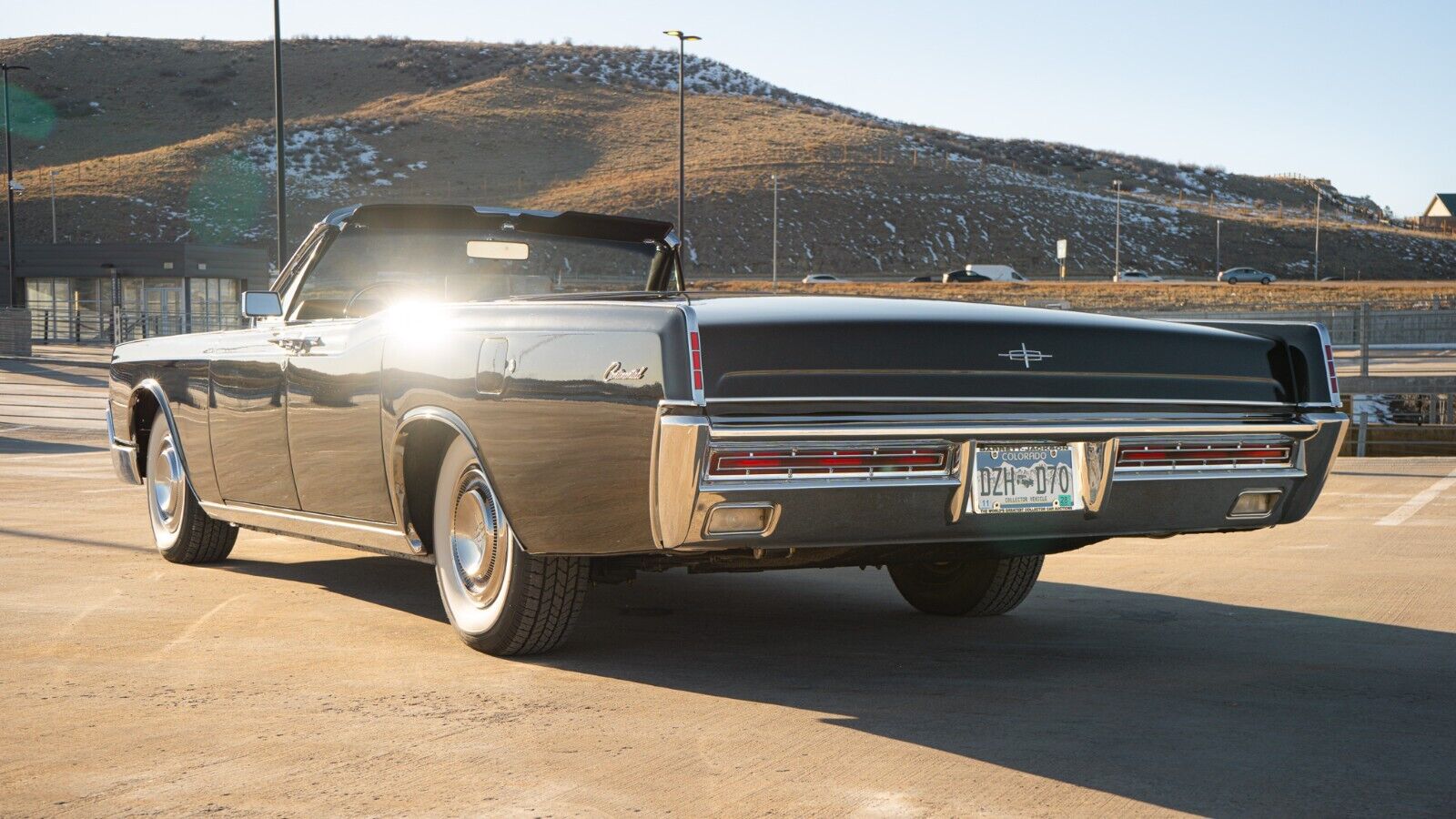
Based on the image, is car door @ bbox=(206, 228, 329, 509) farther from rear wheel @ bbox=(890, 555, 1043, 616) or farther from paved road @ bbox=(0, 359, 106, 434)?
paved road @ bbox=(0, 359, 106, 434)

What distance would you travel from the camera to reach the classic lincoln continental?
4.72 metres

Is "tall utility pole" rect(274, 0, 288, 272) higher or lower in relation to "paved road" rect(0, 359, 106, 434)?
higher

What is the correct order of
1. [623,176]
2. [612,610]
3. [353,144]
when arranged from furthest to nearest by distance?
[353,144], [623,176], [612,610]

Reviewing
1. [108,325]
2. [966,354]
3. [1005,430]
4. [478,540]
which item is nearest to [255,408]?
[478,540]

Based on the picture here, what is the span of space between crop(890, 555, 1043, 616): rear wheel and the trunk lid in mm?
1290

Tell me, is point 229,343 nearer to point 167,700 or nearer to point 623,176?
point 167,700

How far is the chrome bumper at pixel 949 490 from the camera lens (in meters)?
4.62

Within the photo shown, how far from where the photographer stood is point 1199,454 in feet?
17.7

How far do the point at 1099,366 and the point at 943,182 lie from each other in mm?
102592

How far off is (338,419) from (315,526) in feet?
1.93

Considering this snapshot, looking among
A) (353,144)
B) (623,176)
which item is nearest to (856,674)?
(623,176)

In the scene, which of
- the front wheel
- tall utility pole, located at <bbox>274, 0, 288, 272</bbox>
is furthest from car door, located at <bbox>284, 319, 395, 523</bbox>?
tall utility pole, located at <bbox>274, 0, 288, 272</bbox>

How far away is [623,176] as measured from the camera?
10106 centimetres

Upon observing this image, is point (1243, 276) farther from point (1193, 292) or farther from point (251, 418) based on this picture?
point (251, 418)
